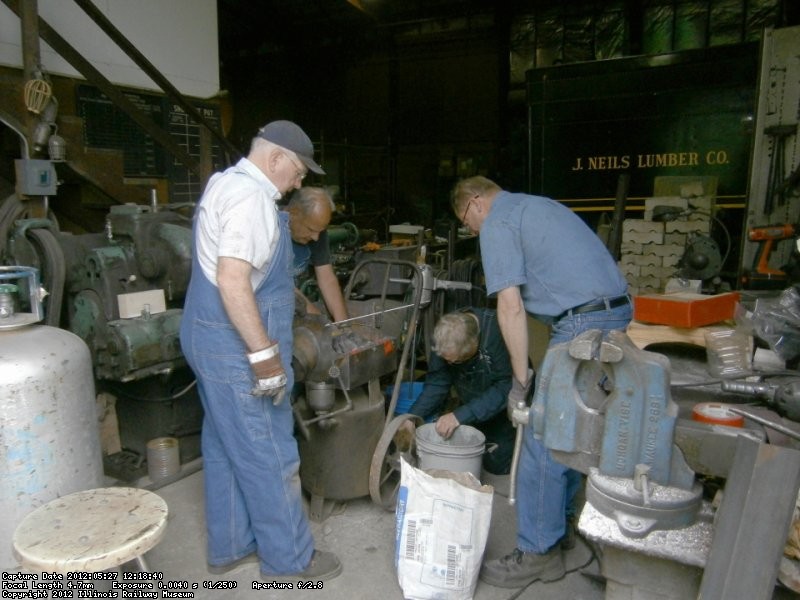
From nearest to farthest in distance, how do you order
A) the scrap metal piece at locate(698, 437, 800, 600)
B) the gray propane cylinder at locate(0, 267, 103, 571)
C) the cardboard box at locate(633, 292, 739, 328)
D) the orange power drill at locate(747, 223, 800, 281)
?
the scrap metal piece at locate(698, 437, 800, 600), the gray propane cylinder at locate(0, 267, 103, 571), the cardboard box at locate(633, 292, 739, 328), the orange power drill at locate(747, 223, 800, 281)

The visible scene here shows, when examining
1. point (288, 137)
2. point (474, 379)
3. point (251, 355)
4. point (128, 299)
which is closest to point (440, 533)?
point (251, 355)

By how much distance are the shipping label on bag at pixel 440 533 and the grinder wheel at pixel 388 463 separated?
0.40 m

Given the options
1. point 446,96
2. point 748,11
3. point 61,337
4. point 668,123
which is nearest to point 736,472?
point 61,337

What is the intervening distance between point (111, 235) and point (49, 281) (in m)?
0.44

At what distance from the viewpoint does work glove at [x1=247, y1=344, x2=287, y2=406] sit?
199 centimetres

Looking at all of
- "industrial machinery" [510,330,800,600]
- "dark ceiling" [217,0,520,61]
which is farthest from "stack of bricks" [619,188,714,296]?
"dark ceiling" [217,0,520,61]

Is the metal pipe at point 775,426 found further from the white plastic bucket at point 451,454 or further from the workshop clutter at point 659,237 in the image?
the workshop clutter at point 659,237

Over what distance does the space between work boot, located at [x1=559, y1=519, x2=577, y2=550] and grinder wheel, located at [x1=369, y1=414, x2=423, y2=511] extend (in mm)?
672

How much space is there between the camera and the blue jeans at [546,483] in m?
2.25

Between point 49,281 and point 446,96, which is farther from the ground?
point 446,96

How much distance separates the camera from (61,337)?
2076 mm

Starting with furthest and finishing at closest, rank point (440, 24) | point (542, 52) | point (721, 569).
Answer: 1. point (440, 24)
2. point (542, 52)
3. point (721, 569)

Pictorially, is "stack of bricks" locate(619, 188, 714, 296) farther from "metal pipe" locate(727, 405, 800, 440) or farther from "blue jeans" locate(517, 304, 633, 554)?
"metal pipe" locate(727, 405, 800, 440)

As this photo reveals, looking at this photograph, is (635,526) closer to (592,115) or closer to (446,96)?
(592,115)
